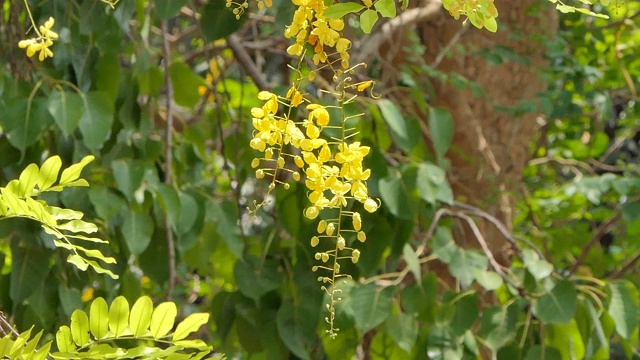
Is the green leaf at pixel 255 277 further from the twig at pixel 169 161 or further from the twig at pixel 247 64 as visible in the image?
the twig at pixel 247 64

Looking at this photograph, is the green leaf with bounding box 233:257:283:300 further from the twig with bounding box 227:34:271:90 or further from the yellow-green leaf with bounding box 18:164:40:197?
the yellow-green leaf with bounding box 18:164:40:197

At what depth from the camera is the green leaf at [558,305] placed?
1.73 meters

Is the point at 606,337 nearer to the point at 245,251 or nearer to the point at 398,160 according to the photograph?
the point at 398,160

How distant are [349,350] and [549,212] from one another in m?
1.20

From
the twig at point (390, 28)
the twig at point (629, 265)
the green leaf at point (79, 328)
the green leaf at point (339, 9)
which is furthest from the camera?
the twig at point (629, 265)

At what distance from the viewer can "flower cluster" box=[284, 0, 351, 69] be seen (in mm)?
840

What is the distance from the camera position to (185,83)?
1875 millimetres

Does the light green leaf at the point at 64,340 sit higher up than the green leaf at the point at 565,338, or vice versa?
the light green leaf at the point at 64,340

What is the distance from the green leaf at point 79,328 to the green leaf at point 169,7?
28.1 inches

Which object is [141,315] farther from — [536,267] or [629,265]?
[629,265]

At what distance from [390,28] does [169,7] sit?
0.72 metres

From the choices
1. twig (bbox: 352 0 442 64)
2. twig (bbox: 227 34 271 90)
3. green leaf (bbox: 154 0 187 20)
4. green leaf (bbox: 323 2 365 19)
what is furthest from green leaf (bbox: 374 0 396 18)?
twig (bbox: 352 0 442 64)

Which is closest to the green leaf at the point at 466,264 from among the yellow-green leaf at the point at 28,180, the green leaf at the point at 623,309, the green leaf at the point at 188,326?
the green leaf at the point at 623,309

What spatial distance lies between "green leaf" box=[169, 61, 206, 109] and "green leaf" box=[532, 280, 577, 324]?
0.69m
